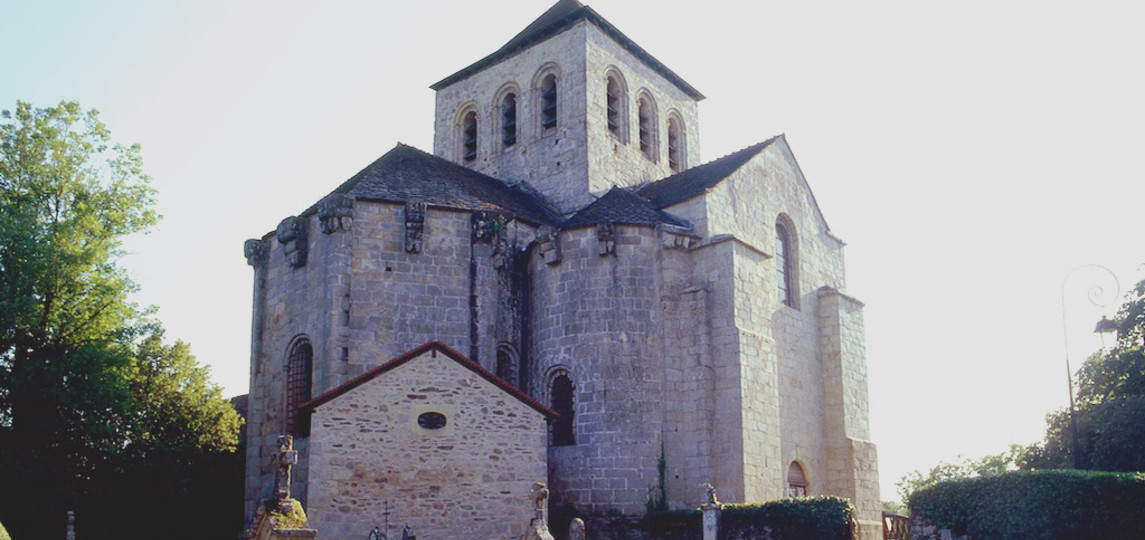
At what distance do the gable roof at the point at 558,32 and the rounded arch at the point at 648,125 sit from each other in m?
1.09

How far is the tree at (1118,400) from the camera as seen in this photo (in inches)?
945

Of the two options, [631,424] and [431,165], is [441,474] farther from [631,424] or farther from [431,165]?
[431,165]

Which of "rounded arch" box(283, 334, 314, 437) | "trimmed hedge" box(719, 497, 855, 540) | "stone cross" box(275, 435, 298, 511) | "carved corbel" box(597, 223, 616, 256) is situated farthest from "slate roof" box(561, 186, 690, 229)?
"stone cross" box(275, 435, 298, 511)

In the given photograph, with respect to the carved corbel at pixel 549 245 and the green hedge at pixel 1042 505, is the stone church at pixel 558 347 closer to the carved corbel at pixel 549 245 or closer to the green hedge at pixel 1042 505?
the carved corbel at pixel 549 245

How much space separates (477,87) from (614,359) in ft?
43.9

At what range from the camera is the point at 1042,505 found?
16938 millimetres

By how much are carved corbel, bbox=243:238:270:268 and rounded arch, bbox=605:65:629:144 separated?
1045cm

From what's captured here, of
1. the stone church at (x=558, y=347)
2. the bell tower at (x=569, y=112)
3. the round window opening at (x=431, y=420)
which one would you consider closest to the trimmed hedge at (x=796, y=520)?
the stone church at (x=558, y=347)

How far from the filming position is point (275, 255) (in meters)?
23.0

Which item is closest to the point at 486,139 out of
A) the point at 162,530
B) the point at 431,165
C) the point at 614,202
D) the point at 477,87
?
the point at 477,87

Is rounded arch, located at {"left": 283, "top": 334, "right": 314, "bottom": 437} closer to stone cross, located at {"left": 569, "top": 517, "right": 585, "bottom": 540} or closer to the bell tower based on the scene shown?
stone cross, located at {"left": 569, "top": 517, "right": 585, "bottom": 540}

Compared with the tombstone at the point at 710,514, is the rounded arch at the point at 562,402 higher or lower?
higher

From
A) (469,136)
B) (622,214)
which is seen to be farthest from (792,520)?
(469,136)

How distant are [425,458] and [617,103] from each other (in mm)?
15611
